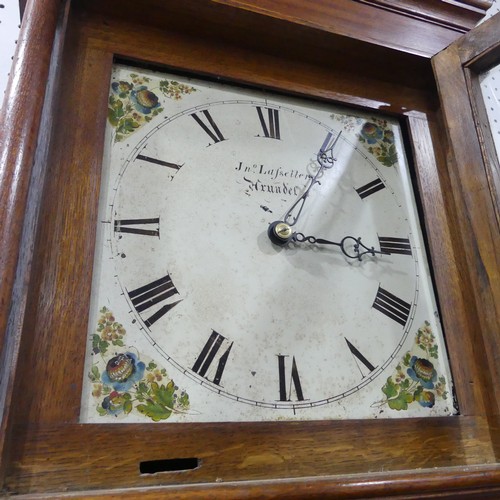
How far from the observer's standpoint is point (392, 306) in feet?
3.00

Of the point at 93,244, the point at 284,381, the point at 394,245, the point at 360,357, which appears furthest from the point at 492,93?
the point at 93,244

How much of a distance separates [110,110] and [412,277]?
577 millimetres

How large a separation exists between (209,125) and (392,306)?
44 cm

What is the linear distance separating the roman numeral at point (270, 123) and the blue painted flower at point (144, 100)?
0.19 m

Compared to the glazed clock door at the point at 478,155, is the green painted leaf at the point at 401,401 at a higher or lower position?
lower

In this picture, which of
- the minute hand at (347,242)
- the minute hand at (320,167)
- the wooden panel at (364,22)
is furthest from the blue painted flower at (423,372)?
the wooden panel at (364,22)

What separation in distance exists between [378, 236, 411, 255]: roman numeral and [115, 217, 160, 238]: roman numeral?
0.39 meters

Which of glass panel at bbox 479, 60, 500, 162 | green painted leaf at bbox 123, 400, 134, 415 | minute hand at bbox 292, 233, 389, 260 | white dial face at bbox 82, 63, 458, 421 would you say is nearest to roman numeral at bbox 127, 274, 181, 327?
white dial face at bbox 82, 63, 458, 421

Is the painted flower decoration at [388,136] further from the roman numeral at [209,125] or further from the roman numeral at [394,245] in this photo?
the roman numeral at [209,125]

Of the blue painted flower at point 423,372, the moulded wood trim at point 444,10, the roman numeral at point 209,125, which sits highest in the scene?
the moulded wood trim at point 444,10

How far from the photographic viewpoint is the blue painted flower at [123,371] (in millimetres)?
706

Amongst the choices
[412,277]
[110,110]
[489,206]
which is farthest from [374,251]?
[110,110]

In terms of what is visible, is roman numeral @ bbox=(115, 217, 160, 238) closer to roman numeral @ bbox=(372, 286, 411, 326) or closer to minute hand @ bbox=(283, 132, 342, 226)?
minute hand @ bbox=(283, 132, 342, 226)

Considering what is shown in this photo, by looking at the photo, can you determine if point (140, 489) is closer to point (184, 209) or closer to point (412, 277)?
point (184, 209)
